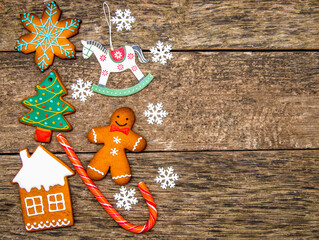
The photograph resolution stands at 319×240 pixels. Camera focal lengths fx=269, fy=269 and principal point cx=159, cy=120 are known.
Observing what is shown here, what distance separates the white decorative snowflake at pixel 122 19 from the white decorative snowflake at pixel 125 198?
488 millimetres

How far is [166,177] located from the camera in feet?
2.68

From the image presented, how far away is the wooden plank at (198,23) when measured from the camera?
821mm

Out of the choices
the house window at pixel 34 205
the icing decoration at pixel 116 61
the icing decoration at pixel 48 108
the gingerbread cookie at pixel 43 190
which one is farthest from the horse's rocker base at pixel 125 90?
the house window at pixel 34 205

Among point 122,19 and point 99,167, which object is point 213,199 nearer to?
point 99,167

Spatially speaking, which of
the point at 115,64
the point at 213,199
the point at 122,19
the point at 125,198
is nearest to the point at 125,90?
the point at 115,64

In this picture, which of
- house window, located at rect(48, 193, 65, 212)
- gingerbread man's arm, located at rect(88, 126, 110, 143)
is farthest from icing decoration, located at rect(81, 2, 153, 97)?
house window, located at rect(48, 193, 65, 212)

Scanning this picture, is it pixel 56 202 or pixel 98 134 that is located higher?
pixel 98 134

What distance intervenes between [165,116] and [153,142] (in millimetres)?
87

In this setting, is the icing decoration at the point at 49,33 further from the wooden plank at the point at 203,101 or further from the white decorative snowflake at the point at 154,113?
the white decorative snowflake at the point at 154,113

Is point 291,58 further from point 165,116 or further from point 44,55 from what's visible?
point 44,55

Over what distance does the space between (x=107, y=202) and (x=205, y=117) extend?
1.28 feet

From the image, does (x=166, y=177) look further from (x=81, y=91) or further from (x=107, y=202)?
(x=81, y=91)

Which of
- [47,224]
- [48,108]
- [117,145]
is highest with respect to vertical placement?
[48,108]

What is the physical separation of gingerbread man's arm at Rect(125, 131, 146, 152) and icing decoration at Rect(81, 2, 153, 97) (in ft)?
0.43
